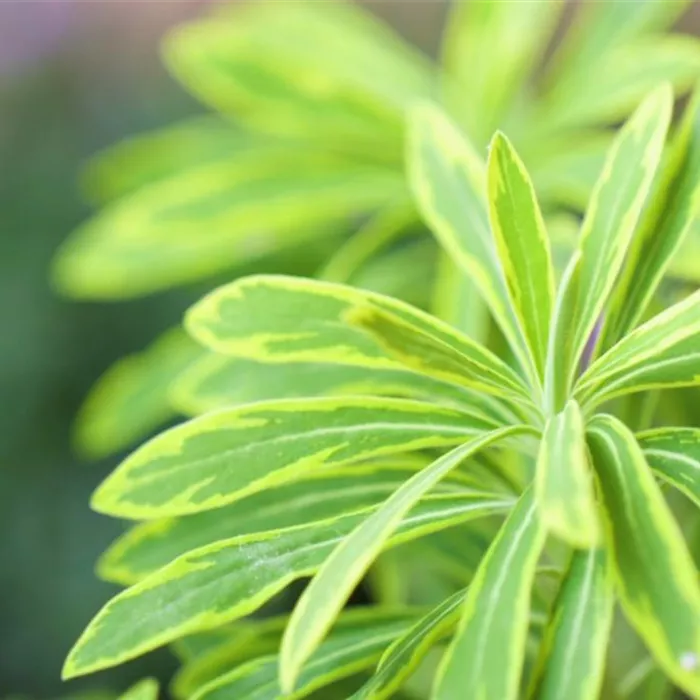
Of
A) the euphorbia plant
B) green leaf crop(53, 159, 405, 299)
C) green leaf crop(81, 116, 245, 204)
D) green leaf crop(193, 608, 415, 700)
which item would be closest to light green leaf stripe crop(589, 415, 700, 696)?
the euphorbia plant

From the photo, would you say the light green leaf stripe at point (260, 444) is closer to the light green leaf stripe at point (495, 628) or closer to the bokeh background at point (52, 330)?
the light green leaf stripe at point (495, 628)

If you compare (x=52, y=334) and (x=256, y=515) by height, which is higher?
(x=52, y=334)

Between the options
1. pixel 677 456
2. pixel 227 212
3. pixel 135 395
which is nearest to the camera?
pixel 677 456

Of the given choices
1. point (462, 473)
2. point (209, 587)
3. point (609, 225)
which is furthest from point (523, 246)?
point (209, 587)

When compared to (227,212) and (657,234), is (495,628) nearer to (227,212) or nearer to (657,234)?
(657,234)

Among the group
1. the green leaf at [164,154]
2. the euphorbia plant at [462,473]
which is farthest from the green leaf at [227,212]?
the euphorbia plant at [462,473]

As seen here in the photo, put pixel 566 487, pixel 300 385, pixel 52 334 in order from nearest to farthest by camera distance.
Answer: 1. pixel 566 487
2. pixel 300 385
3. pixel 52 334

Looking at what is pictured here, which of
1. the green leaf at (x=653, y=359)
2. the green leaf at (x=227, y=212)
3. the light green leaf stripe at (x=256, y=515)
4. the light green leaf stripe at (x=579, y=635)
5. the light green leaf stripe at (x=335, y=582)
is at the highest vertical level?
the green leaf at (x=227, y=212)
